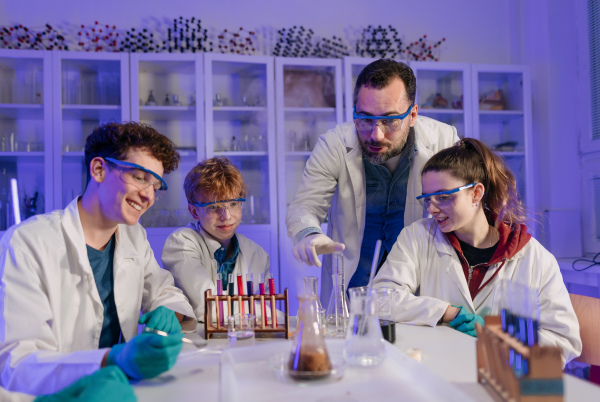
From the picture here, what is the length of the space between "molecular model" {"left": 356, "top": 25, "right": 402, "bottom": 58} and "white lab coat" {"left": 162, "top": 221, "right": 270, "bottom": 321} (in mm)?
2773

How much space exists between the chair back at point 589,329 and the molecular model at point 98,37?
12.9 feet

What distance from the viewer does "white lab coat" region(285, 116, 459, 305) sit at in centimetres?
235

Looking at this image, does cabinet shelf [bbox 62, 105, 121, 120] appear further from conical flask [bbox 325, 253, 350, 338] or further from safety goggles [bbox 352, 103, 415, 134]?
conical flask [bbox 325, 253, 350, 338]

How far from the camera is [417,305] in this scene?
169 centimetres

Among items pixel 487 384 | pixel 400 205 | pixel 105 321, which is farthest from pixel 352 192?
pixel 487 384

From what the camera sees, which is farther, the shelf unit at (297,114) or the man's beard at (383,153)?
the shelf unit at (297,114)

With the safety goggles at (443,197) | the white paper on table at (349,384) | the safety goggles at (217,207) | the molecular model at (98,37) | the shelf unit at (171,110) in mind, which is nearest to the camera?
the white paper on table at (349,384)

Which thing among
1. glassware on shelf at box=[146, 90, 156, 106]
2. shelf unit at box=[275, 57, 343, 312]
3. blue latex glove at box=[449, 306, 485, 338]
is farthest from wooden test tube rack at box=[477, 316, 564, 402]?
glassware on shelf at box=[146, 90, 156, 106]

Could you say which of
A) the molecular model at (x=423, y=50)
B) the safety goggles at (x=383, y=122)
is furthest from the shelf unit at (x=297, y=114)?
the safety goggles at (x=383, y=122)

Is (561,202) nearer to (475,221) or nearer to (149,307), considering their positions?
(475,221)

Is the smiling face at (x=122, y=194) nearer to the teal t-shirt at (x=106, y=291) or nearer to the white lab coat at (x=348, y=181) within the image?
the teal t-shirt at (x=106, y=291)

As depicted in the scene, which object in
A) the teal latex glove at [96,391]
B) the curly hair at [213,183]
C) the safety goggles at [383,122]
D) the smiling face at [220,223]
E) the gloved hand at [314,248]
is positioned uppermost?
the safety goggles at [383,122]

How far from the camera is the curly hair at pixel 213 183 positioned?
2.21 meters

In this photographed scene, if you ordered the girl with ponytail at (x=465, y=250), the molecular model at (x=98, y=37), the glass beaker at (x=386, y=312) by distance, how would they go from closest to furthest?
1. the glass beaker at (x=386, y=312)
2. the girl with ponytail at (x=465, y=250)
3. the molecular model at (x=98, y=37)
